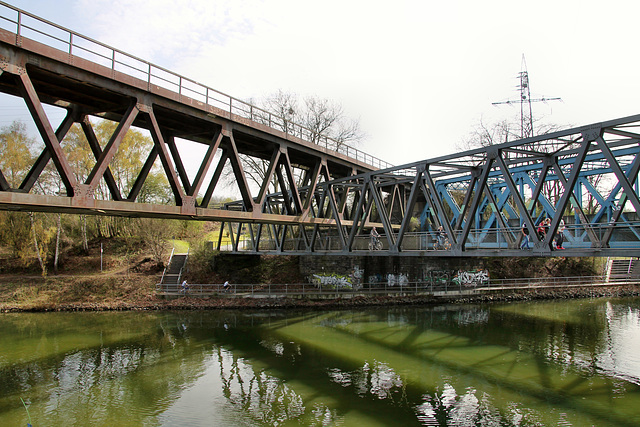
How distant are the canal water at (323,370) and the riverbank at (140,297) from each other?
2789mm

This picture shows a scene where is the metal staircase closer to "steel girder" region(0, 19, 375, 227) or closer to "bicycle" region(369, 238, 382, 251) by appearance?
"steel girder" region(0, 19, 375, 227)

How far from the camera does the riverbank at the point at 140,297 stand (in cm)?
2495

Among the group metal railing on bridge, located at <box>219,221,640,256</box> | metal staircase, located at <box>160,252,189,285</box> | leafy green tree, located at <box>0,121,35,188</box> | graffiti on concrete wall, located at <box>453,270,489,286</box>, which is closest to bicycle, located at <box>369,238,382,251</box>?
metal railing on bridge, located at <box>219,221,640,256</box>

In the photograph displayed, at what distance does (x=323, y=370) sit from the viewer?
13.2 m

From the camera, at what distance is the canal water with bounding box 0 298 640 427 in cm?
984

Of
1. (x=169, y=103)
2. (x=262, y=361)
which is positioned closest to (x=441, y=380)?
(x=262, y=361)

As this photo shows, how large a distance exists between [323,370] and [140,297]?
62.9ft

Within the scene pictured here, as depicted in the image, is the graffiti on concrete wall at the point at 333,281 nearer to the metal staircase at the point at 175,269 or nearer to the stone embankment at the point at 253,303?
the stone embankment at the point at 253,303

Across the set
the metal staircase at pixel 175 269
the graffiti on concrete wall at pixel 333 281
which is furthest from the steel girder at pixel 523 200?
the metal staircase at pixel 175 269

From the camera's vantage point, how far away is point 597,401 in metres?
10.5

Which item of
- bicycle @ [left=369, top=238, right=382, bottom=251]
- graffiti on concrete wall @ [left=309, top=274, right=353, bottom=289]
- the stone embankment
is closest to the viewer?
bicycle @ [left=369, top=238, right=382, bottom=251]

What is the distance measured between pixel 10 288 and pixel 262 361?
→ 24.6 meters

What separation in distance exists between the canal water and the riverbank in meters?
2.79

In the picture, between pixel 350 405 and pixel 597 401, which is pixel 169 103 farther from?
pixel 597 401
